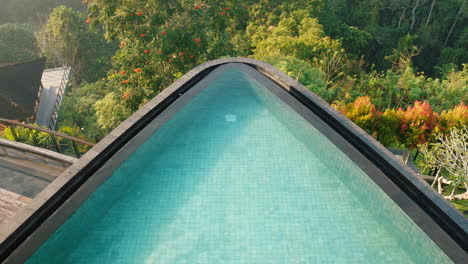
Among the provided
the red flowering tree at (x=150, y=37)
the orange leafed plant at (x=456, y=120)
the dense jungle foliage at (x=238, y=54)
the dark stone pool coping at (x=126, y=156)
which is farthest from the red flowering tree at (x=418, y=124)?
the red flowering tree at (x=150, y=37)

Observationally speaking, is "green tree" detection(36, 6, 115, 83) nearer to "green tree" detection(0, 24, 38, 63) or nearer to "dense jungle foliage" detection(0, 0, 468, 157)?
"dense jungle foliage" detection(0, 0, 468, 157)

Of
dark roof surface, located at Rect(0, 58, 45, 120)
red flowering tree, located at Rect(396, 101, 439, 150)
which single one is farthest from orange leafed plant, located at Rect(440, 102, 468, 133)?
dark roof surface, located at Rect(0, 58, 45, 120)

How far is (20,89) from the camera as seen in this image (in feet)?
40.3

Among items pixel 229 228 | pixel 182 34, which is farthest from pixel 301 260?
pixel 182 34

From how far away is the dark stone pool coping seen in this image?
116 inches

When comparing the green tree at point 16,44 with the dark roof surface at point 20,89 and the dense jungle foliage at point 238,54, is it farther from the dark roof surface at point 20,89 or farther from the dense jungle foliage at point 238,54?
the dark roof surface at point 20,89

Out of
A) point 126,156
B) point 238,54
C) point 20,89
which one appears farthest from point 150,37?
point 20,89

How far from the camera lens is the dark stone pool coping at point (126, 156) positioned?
2.96 m

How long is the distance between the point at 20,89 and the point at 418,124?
1372 cm

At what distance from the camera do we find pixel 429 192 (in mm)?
3357

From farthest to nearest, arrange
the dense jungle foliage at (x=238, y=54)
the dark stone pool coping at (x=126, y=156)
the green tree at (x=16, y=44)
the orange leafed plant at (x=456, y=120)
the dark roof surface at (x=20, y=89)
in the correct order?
1. the green tree at (x=16, y=44)
2. the dark roof surface at (x=20, y=89)
3. the dense jungle foliage at (x=238, y=54)
4. the orange leafed plant at (x=456, y=120)
5. the dark stone pool coping at (x=126, y=156)

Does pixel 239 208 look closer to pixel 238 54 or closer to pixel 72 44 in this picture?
pixel 238 54

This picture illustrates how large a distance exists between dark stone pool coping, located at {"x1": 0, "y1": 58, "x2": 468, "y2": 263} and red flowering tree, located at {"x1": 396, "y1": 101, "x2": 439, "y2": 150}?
1.94 meters

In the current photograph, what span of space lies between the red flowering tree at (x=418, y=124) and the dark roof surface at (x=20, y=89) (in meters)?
12.3
